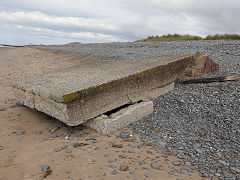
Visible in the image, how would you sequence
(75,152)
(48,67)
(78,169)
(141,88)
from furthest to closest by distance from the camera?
(48,67) → (141,88) → (75,152) → (78,169)

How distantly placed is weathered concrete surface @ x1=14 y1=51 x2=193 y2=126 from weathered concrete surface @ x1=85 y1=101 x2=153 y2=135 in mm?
121

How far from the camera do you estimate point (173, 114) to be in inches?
168

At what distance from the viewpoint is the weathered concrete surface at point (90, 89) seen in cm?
341

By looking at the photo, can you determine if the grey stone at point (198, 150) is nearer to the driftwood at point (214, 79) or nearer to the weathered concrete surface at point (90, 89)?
the weathered concrete surface at point (90, 89)

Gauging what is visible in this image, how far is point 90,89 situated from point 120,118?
75cm

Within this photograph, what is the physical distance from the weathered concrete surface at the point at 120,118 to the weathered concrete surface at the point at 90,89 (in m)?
0.12

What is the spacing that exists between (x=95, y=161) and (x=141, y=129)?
45.2 inches

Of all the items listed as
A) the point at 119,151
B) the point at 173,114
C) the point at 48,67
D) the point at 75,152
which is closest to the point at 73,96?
the point at 75,152

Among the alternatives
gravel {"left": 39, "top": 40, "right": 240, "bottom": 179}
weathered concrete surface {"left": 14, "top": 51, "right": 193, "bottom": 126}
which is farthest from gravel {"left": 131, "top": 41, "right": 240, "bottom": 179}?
weathered concrete surface {"left": 14, "top": 51, "right": 193, "bottom": 126}

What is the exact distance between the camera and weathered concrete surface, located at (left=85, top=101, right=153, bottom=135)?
3617mm

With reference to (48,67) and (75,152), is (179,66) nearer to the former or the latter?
(75,152)

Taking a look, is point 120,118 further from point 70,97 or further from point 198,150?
point 198,150

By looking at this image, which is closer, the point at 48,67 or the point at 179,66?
the point at 179,66

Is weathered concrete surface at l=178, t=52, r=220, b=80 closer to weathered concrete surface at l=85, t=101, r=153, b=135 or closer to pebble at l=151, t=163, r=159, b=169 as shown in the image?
weathered concrete surface at l=85, t=101, r=153, b=135
